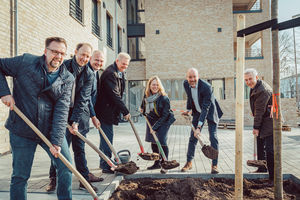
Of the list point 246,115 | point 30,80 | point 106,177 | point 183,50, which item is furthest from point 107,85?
point 183,50

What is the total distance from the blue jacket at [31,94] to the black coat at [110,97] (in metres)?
1.87

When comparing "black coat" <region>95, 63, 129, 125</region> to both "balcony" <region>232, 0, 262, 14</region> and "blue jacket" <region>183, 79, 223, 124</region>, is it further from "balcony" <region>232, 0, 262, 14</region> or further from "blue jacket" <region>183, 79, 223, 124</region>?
"balcony" <region>232, 0, 262, 14</region>

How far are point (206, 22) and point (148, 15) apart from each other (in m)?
4.28

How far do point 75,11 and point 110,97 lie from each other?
24.4 ft

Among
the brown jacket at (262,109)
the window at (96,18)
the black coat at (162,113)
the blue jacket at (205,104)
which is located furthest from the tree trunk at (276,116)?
the window at (96,18)

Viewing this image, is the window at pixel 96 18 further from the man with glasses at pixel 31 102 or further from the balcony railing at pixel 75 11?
the man with glasses at pixel 31 102

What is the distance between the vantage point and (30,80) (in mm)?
2525

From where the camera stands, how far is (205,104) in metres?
4.59

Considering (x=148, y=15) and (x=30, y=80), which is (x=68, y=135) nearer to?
(x=30, y=80)

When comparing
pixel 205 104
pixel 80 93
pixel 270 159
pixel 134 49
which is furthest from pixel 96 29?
pixel 270 159

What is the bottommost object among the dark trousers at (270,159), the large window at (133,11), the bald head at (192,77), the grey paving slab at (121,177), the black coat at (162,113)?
the grey paving slab at (121,177)

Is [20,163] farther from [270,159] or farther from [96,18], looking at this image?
[96,18]

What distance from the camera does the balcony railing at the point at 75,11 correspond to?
10.2 metres

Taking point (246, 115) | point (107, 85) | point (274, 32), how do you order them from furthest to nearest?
point (246, 115)
point (107, 85)
point (274, 32)
